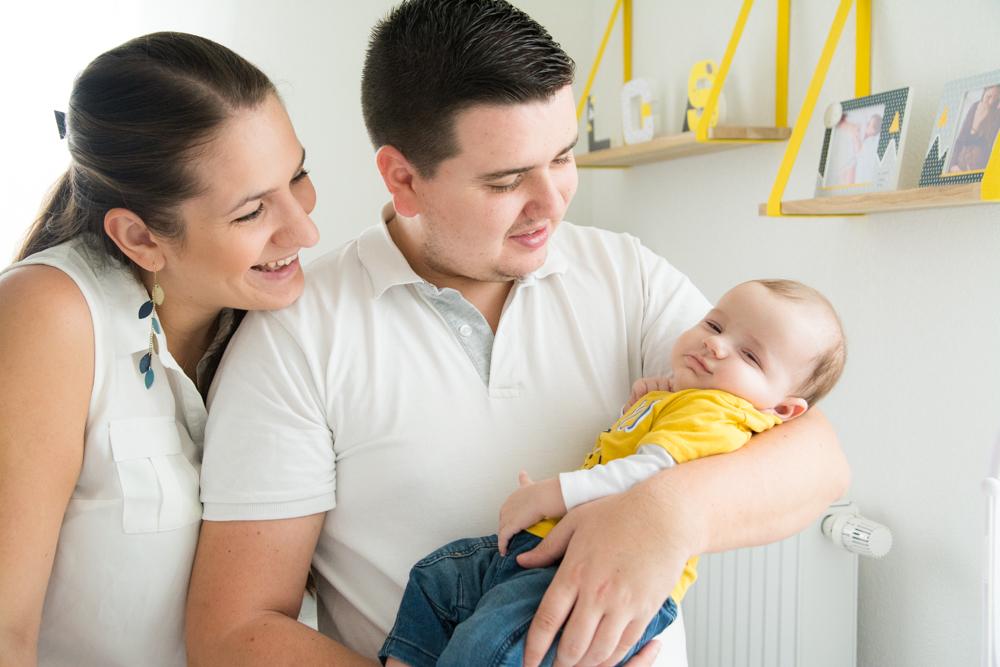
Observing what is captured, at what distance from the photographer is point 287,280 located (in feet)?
4.83

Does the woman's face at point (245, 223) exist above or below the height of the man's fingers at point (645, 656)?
above

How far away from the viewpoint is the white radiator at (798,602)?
2.06 metres

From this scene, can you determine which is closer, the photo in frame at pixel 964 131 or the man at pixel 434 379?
the man at pixel 434 379

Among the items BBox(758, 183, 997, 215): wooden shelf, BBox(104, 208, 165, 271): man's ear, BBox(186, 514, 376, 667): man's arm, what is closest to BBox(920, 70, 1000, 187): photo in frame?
BBox(758, 183, 997, 215): wooden shelf

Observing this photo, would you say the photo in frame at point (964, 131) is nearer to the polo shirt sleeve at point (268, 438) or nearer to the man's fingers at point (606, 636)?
the man's fingers at point (606, 636)

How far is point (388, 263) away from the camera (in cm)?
154

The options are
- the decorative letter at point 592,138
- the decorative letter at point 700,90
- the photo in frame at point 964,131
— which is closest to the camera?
the photo in frame at point 964,131

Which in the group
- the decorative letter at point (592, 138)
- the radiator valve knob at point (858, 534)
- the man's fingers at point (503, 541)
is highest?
the decorative letter at point (592, 138)

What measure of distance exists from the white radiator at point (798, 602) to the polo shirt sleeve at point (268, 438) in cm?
118

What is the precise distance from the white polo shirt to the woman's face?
2.7 inches

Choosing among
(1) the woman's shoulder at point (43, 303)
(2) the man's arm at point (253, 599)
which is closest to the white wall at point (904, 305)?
(2) the man's arm at point (253, 599)

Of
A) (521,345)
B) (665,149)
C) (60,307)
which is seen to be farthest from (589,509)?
(665,149)

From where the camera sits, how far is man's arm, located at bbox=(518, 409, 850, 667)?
113cm

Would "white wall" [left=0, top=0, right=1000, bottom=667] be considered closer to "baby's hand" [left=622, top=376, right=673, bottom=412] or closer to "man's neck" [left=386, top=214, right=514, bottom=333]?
"man's neck" [left=386, top=214, right=514, bottom=333]
